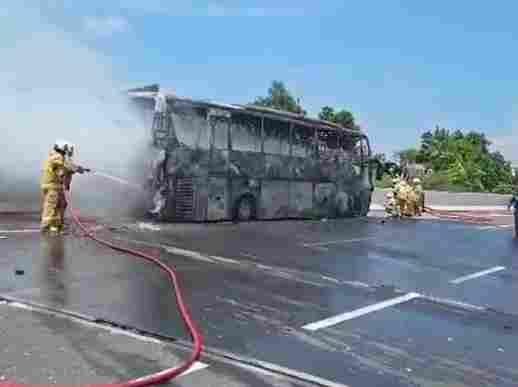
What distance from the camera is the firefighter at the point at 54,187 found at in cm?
1094

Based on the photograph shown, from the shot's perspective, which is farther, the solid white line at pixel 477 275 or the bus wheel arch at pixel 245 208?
the bus wheel arch at pixel 245 208

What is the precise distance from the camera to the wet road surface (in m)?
5.05

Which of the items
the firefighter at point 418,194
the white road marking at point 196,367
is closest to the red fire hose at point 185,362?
the white road marking at point 196,367

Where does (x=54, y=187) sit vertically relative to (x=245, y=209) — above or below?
above

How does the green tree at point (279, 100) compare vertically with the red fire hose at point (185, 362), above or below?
above

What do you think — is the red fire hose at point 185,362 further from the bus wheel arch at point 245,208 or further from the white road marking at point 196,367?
the bus wheel arch at point 245,208

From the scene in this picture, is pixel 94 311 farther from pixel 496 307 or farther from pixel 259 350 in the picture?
pixel 496 307

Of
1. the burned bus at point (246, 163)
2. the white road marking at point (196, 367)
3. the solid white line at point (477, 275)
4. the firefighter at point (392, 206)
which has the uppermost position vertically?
the burned bus at point (246, 163)

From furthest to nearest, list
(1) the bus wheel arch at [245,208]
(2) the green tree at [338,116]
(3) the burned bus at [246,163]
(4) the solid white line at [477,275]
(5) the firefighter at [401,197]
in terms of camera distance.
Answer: (2) the green tree at [338,116]
(5) the firefighter at [401,197]
(1) the bus wheel arch at [245,208]
(3) the burned bus at [246,163]
(4) the solid white line at [477,275]

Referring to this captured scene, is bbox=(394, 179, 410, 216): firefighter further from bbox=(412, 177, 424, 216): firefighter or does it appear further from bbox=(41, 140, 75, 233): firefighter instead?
bbox=(41, 140, 75, 233): firefighter

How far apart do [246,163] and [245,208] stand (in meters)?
1.06

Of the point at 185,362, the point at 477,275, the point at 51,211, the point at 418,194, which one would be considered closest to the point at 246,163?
the point at 51,211

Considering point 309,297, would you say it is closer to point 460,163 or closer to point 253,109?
point 253,109

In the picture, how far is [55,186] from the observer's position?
436 inches
